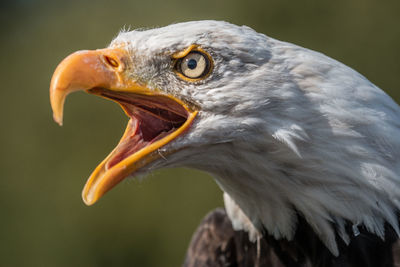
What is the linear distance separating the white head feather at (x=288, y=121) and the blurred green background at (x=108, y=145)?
4279mm

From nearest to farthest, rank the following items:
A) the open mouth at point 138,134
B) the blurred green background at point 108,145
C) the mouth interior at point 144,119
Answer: the open mouth at point 138,134, the mouth interior at point 144,119, the blurred green background at point 108,145

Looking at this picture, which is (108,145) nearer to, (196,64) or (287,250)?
(287,250)

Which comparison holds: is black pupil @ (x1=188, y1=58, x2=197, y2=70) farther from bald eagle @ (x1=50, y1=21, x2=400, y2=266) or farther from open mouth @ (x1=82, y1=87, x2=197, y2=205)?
open mouth @ (x1=82, y1=87, x2=197, y2=205)

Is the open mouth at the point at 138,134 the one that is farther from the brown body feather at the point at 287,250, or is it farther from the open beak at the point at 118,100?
the brown body feather at the point at 287,250

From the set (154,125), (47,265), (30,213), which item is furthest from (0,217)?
(154,125)

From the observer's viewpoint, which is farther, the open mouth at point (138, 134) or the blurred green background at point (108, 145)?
the blurred green background at point (108, 145)

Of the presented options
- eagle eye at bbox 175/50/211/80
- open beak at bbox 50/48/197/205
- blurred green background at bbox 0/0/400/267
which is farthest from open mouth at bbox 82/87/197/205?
blurred green background at bbox 0/0/400/267

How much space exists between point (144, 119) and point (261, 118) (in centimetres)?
47

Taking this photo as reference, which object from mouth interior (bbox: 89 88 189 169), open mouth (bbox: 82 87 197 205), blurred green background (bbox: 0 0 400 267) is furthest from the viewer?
blurred green background (bbox: 0 0 400 267)

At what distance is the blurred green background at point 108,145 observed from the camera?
6117 mm

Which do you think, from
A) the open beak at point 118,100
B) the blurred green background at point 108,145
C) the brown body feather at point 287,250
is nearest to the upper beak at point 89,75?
the open beak at point 118,100

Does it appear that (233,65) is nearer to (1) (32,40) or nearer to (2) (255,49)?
(2) (255,49)

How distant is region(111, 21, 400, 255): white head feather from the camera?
1.62 metres

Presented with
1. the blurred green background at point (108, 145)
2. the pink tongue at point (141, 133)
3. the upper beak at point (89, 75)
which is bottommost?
the blurred green background at point (108, 145)
